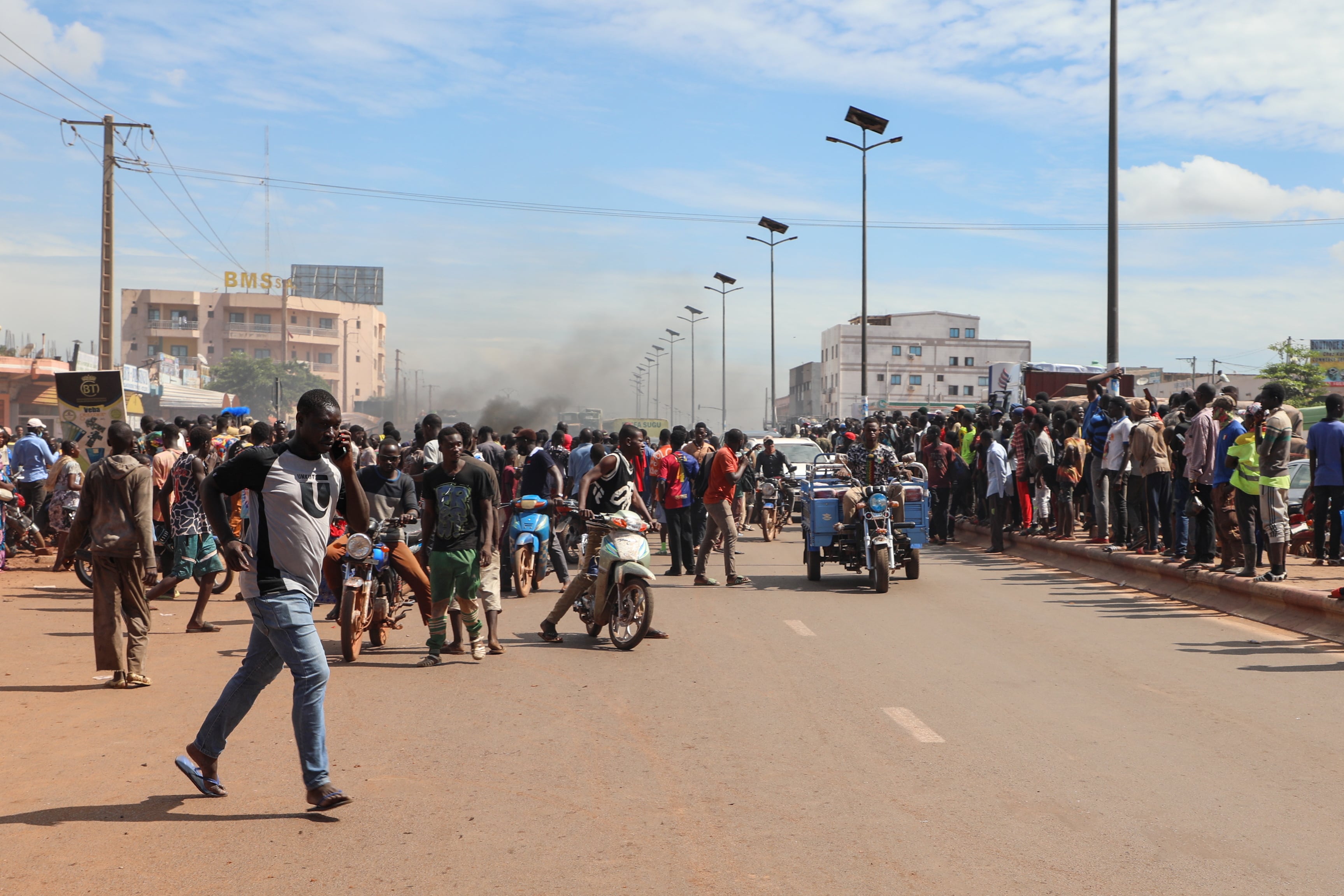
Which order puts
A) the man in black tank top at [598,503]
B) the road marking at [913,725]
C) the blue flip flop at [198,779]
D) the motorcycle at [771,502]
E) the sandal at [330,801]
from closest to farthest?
the sandal at [330,801]
the blue flip flop at [198,779]
the road marking at [913,725]
the man in black tank top at [598,503]
the motorcycle at [771,502]

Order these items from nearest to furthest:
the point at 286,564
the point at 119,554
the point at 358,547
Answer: the point at 286,564, the point at 358,547, the point at 119,554

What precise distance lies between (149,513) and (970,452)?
15.5 m

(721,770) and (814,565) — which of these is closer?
(721,770)

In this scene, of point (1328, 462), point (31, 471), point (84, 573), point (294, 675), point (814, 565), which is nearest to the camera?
point (294, 675)

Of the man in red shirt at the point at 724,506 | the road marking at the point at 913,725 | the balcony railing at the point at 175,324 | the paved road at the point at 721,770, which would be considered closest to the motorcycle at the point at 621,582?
the paved road at the point at 721,770

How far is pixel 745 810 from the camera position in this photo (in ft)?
17.6

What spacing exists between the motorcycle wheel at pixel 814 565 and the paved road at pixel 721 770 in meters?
4.28

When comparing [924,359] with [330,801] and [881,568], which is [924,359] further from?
[330,801]

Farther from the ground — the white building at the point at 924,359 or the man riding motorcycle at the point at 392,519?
the white building at the point at 924,359

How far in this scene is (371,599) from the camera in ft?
33.0

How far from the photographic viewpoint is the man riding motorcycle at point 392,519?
984 cm

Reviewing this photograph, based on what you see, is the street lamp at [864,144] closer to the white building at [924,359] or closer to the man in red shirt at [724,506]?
the man in red shirt at [724,506]

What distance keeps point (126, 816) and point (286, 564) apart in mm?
1292

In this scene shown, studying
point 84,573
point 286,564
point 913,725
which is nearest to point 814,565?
point 913,725
